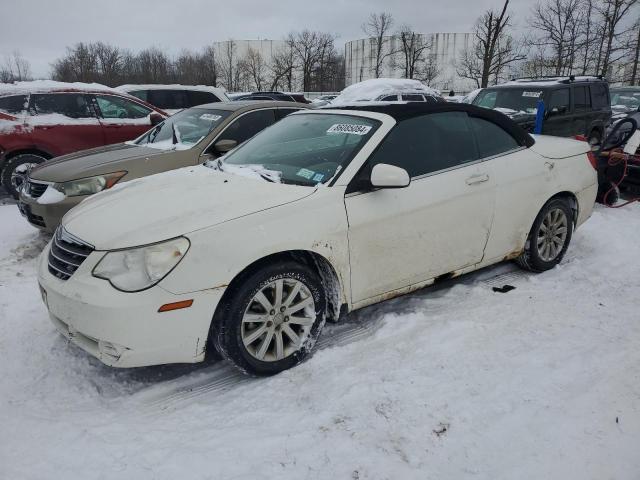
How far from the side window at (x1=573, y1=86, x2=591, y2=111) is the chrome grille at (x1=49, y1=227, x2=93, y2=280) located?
10912mm

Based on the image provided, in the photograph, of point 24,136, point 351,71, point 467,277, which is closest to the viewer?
point 467,277

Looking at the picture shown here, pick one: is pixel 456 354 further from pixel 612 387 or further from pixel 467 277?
pixel 467 277

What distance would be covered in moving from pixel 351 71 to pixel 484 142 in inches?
3222

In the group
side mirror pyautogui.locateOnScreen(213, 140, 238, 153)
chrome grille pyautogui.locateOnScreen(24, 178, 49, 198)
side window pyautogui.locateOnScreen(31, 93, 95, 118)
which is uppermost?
side window pyautogui.locateOnScreen(31, 93, 95, 118)

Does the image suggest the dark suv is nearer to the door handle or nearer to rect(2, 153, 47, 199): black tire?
the door handle

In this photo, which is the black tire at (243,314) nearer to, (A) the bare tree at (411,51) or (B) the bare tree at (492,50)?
(B) the bare tree at (492,50)

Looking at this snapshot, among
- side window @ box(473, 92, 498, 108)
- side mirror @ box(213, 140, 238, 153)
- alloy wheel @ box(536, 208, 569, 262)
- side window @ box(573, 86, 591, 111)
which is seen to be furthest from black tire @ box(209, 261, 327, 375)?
side window @ box(573, 86, 591, 111)

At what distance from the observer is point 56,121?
7.61 m

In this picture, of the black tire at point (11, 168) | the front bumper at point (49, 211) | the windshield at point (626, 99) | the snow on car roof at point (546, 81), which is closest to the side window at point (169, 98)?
the black tire at point (11, 168)

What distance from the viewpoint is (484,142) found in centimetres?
393

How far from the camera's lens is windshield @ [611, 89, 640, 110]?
14637mm

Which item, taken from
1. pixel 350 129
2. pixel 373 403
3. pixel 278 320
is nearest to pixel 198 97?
pixel 350 129

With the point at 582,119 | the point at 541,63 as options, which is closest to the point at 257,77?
the point at 541,63

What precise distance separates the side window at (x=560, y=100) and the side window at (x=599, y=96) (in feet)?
3.84
